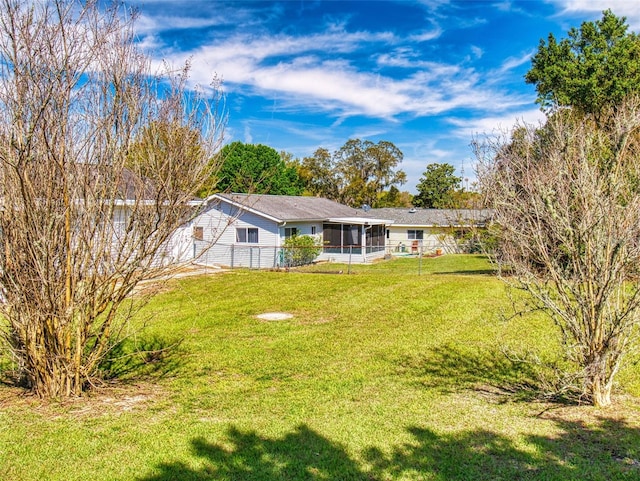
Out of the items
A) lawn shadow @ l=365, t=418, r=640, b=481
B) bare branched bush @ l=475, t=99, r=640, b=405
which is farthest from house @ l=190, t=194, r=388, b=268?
lawn shadow @ l=365, t=418, r=640, b=481

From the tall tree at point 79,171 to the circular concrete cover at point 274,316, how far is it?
5232mm

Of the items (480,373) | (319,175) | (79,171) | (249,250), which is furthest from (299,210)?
(319,175)

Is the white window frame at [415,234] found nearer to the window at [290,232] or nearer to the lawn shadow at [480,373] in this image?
the window at [290,232]

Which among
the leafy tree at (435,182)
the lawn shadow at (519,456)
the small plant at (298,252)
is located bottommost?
the lawn shadow at (519,456)

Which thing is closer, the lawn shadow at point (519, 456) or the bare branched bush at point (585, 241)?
the lawn shadow at point (519, 456)

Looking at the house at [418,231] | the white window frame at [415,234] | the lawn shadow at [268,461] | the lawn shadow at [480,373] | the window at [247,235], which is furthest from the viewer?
the white window frame at [415,234]

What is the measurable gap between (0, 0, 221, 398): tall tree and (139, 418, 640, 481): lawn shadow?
2024 mm

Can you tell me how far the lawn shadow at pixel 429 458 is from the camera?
145 inches

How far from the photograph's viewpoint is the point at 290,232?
24109 millimetres

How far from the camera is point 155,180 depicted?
502 cm

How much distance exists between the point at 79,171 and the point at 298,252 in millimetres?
18163

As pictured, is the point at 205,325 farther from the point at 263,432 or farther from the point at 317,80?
the point at 317,80

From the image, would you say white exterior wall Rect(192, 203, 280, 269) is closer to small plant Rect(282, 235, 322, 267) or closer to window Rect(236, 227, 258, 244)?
window Rect(236, 227, 258, 244)

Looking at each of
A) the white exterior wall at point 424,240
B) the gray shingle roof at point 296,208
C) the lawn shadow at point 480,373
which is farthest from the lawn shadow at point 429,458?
the white exterior wall at point 424,240
